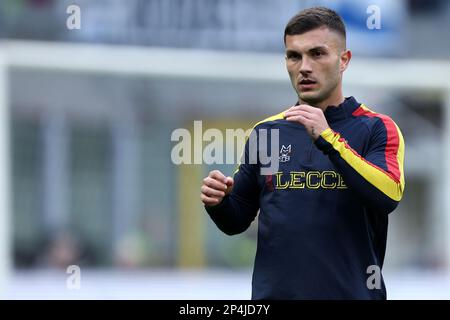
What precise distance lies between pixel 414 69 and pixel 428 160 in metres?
2.49

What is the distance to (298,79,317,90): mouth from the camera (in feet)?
11.6

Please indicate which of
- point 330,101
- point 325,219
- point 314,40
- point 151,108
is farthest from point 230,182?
point 151,108

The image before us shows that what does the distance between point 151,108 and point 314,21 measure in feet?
38.9

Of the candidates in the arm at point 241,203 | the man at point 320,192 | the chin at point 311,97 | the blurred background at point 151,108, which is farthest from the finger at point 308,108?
the blurred background at point 151,108

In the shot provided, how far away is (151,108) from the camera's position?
15336mm

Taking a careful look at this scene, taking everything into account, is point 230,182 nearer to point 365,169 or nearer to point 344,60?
point 365,169

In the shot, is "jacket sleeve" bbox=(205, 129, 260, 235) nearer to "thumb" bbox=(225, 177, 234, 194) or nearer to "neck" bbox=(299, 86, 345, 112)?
"thumb" bbox=(225, 177, 234, 194)

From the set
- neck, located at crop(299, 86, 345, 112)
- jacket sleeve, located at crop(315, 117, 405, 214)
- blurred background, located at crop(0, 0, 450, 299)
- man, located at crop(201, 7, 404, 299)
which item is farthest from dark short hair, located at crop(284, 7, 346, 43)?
blurred background, located at crop(0, 0, 450, 299)

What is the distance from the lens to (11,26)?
44.8 ft

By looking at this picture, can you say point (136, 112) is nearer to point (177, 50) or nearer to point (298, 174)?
point (177, 50)

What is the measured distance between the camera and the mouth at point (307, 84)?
3.55 m
